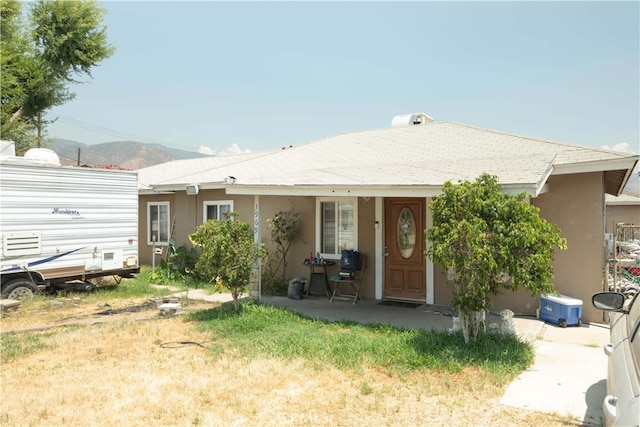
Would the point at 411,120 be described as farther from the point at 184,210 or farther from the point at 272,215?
the point at 184,210

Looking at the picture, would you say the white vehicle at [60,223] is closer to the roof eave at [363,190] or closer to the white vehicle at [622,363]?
the roof eave at [363,190]

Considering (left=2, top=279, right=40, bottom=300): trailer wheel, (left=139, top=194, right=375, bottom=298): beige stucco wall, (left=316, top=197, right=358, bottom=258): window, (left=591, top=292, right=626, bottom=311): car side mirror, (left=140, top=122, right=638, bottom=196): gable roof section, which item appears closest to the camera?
(left=591, top=292, right=626, bottom=311): car side mirror

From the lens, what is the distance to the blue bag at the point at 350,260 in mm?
8852

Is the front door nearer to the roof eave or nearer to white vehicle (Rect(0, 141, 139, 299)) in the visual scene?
the roof eave

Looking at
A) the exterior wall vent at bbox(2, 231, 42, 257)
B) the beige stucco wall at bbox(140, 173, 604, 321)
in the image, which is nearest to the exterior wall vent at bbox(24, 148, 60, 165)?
the exterior wall vent at bbox(2, 231, 42, 257)

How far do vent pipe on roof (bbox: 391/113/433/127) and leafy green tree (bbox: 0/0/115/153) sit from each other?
17047 millimetres

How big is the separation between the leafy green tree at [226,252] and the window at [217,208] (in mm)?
4117

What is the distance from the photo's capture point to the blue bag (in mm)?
8852

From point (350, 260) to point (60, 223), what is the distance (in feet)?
21.8

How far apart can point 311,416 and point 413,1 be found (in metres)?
10.2

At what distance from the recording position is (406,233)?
8992mm

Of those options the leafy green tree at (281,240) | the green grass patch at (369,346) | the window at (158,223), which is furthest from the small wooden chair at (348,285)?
the window at (158,223)

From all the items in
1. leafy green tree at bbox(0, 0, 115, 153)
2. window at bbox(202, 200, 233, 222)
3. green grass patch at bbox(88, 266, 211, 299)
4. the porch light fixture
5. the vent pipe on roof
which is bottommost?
green grass patch at bbox(88, 266, 211, 299)

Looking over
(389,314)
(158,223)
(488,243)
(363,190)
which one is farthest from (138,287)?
(488,243)
